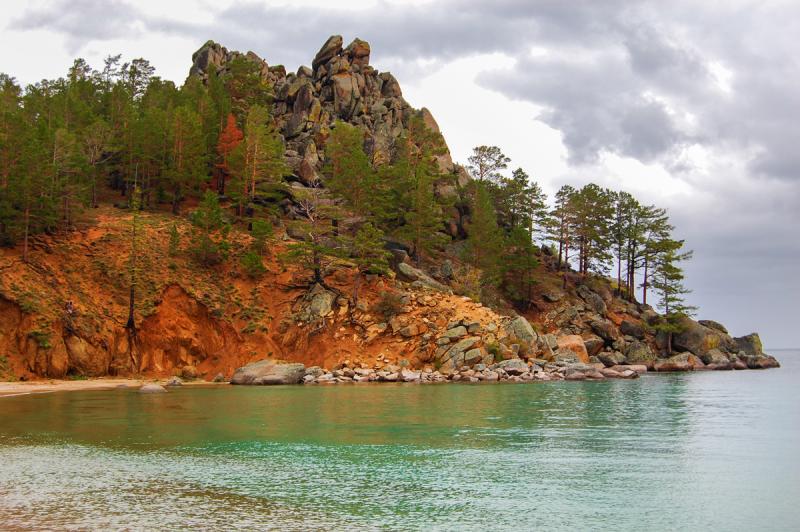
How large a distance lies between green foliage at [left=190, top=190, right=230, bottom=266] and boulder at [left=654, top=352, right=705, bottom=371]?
183ft

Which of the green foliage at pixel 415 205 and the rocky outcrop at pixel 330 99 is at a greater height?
the rocky outcrop at pixel 330 99

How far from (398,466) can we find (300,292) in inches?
1867

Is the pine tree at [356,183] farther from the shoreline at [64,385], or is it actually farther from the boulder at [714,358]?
the boulder at [714,358]

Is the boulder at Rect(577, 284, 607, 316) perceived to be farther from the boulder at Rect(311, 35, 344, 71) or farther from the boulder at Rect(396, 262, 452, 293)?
the boulder at Rect(311, 35, 344, 71)

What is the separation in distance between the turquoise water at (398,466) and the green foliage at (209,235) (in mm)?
28780

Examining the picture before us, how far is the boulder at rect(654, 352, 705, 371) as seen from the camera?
3137 inches

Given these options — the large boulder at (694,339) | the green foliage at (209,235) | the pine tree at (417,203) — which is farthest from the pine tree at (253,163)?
the large boulder at (694,339)

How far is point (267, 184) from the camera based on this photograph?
72.7 metres

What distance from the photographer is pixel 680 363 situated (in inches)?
3184

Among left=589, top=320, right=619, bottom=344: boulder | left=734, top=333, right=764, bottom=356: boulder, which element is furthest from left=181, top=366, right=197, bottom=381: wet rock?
left=734, top=333, right=764, bottom=356: boulder

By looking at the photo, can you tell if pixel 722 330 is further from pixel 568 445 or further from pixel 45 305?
pixel 45 305

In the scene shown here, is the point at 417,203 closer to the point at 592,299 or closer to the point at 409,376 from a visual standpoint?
the point at 409,376

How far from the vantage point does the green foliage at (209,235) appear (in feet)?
212

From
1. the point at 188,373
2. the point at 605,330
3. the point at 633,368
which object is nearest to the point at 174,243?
the point at 188,373
